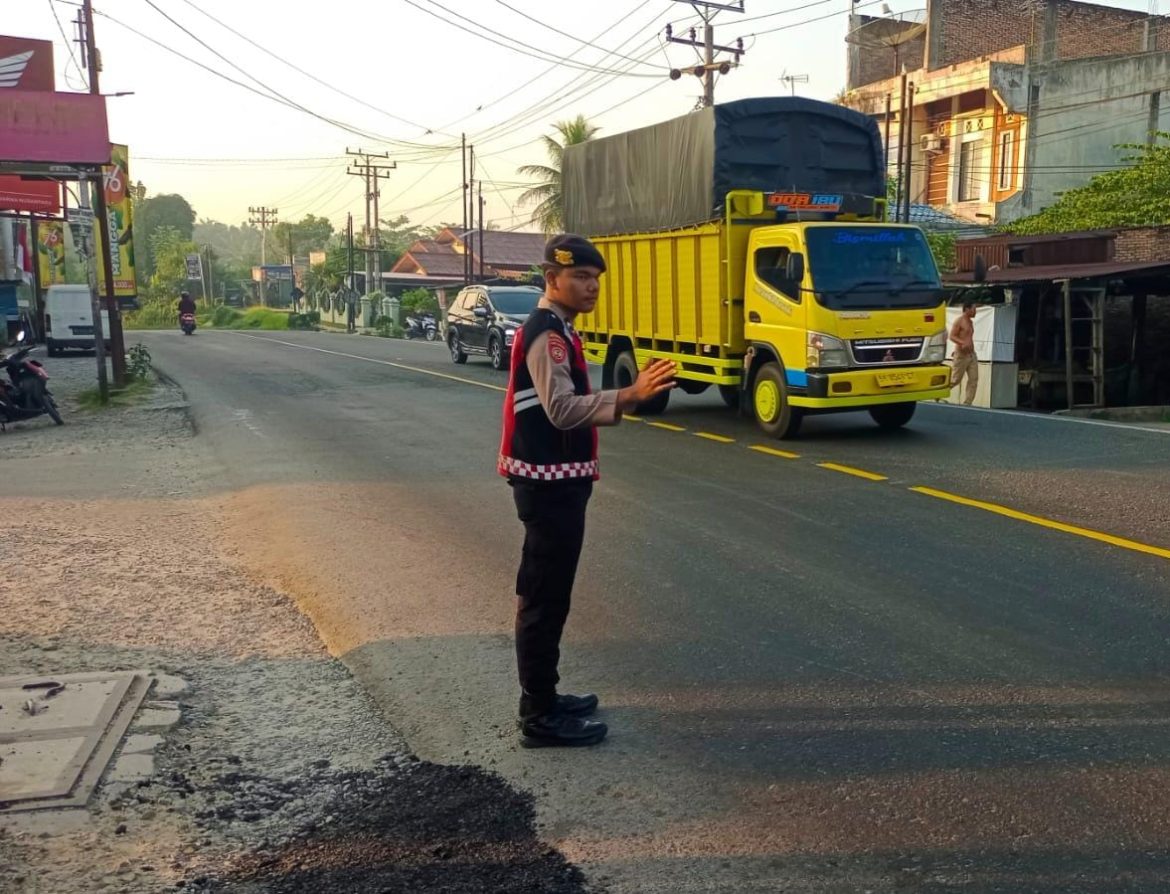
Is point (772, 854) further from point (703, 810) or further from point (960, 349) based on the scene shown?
point (960, 349)

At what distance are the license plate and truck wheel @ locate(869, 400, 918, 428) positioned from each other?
2.17 feet

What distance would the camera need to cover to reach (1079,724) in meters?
4.05

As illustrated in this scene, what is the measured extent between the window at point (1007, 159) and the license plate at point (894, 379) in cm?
Answer: 2806

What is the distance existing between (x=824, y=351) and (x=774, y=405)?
100cm

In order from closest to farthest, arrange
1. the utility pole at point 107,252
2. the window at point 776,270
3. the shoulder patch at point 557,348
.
A: the shoulder patch at point 557,348
the window at point 776,270
the utility pole at point 107,252

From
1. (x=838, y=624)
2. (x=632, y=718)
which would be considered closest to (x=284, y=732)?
(x=632, y=718)

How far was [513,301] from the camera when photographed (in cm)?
2209

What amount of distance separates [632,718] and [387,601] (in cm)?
218

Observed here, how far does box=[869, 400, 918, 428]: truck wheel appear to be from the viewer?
11.9 meters

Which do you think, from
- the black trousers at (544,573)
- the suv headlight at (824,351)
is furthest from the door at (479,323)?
the black trousers at (544,573)

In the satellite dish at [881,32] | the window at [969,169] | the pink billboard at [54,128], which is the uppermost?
the satellite dish at [881,32]

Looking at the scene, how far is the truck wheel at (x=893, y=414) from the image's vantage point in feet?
39.0

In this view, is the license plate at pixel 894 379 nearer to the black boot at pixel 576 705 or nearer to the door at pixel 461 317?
the black boot at pixel 576 705

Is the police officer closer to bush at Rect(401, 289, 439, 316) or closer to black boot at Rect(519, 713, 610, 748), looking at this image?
black boot at Rect(519, 713, 610, 748)
